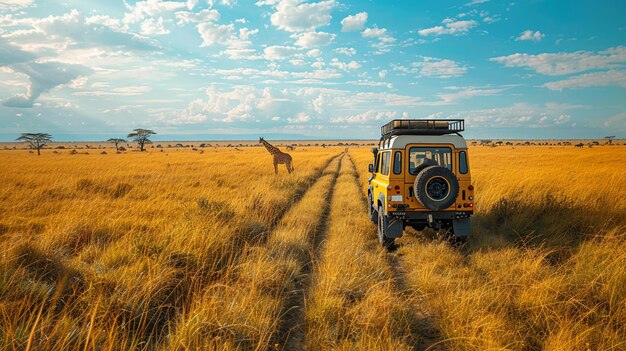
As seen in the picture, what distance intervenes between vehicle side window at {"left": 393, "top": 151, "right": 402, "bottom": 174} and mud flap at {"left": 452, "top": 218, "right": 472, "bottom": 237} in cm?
162

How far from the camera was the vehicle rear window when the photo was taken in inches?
299

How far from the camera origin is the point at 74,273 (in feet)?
16.3

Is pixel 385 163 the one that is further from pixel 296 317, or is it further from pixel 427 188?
pixel 296 317

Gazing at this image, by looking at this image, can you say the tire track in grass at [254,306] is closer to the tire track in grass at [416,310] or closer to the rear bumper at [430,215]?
the tire track in grass at [416,310]

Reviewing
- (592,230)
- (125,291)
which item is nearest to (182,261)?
(125,291)

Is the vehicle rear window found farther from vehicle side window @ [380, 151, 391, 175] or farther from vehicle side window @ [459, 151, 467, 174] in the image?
vehicle side window @ [380, 151, 391, 175]

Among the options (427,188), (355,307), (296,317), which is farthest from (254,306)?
(427,188)

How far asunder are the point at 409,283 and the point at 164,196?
11.2 metres

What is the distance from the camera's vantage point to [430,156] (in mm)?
7777

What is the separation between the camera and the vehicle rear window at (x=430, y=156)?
761cm

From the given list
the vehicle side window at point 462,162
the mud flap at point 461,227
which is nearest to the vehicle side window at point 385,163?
the vehicle side window at point 462,162

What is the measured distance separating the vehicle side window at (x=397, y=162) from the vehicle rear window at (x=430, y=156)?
0.84 ft

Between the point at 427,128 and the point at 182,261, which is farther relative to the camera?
the point at 427,128

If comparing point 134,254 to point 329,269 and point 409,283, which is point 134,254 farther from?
point 409,283
